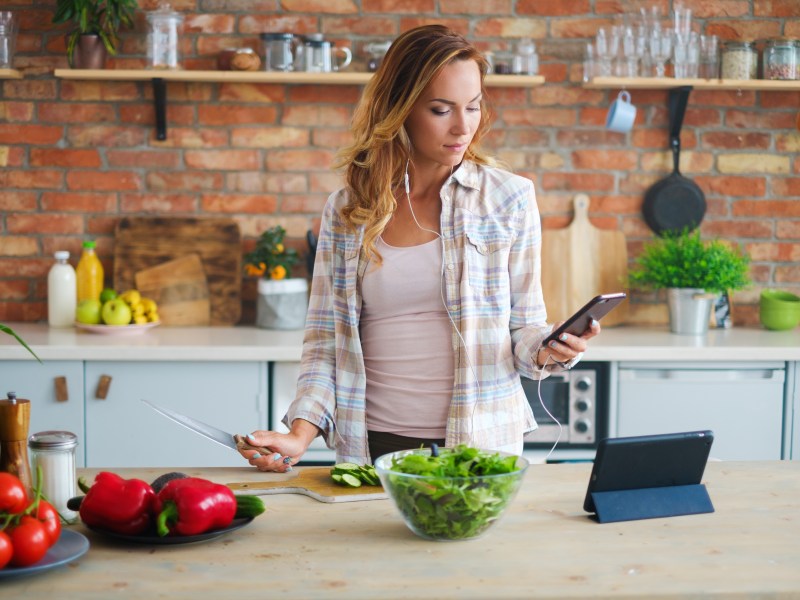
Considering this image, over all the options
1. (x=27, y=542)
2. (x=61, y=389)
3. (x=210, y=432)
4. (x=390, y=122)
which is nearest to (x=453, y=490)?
(x=210, y=432)

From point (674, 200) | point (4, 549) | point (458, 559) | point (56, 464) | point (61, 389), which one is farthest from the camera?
point (674, 200)

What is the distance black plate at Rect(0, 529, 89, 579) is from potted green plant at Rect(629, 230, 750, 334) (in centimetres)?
252

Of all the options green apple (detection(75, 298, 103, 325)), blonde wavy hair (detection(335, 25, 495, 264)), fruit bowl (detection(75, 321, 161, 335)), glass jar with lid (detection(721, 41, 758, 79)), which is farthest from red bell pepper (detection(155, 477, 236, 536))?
glass jar with lid (detection(721, 41, 758, 79))

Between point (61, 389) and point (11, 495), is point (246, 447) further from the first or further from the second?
point (61, 389)

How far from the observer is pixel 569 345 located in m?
1.78

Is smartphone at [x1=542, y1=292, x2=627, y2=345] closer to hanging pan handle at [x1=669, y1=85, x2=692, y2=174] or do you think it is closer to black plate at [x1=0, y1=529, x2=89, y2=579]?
black plate at [x1=0, y1=529, x2=89, y2=579]

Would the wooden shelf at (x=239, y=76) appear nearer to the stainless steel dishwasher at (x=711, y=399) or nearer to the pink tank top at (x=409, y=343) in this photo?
the stainless steel dishwasher at (x=711, y=399)

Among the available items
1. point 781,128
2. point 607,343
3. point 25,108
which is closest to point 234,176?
point 25,108

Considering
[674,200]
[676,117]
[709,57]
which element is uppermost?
[709,57]

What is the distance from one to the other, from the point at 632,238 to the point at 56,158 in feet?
7.27

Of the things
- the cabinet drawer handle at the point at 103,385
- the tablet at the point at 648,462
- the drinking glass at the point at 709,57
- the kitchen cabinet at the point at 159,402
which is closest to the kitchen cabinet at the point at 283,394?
the kitchen cabinet at the point at 159,402

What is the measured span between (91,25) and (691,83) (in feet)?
7.11

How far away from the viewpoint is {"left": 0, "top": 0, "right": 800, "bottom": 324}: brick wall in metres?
3.63

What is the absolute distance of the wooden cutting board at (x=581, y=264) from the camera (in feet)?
12.0
